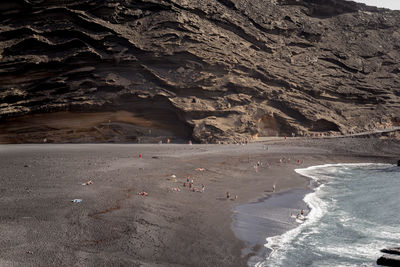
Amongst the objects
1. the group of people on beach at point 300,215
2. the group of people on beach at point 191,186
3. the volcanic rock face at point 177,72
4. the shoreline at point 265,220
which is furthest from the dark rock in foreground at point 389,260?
the volcanic rock face at point 177,72

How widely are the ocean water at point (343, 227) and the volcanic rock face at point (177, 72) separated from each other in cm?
1708

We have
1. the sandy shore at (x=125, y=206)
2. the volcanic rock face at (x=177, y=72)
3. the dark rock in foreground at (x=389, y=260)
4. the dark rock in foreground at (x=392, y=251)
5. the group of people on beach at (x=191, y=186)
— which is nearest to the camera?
the sandy shore at (x=125, y=206)

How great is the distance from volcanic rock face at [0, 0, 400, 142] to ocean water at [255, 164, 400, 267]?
17.1m

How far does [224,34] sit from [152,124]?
15097 mm

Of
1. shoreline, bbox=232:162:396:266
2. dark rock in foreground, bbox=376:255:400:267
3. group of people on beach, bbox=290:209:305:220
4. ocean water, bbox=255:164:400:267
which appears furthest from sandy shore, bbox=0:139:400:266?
dark rock in foreground, bbox=376:255:400:267

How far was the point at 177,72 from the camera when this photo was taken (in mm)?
38531

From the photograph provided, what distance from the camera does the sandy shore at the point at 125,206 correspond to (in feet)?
32.9

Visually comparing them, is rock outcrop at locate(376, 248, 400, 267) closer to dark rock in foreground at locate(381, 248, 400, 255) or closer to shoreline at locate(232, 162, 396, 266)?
dark rock in foreground at locate(381, 248, 400, 255)

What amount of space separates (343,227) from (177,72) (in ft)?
90.5

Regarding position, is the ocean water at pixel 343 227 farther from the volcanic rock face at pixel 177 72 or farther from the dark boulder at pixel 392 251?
the volcanic rock face at pixel 177 72

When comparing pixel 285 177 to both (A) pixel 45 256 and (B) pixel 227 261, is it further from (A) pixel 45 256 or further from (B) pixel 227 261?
(A) pixel 45 256

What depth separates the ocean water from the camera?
37.6 feet

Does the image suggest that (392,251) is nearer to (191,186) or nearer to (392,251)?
(392,251)

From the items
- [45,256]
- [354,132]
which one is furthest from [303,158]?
[45,256]
